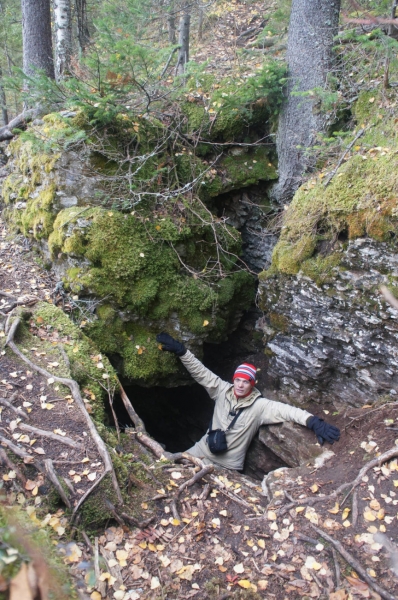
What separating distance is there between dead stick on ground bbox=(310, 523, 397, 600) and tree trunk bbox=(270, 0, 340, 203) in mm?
4932

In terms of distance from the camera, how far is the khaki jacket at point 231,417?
18.6 feet

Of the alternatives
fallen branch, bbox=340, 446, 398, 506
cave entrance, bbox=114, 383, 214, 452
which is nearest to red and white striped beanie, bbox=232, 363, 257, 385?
fallen branch, bbox=340, 446, 398, 506

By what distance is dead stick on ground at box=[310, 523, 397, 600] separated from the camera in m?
3.00

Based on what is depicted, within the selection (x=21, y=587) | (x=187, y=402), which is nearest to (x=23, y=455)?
(x=21, y=587)

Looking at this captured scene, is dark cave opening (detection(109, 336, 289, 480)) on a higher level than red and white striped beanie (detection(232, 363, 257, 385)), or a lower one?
lower

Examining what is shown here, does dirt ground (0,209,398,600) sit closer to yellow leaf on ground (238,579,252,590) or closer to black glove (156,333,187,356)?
yellow leaf on ground (238,579,252,590)

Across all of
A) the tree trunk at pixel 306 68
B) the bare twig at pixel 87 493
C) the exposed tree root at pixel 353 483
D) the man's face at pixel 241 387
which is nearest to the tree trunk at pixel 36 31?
the tree trunk at pixel 306 68

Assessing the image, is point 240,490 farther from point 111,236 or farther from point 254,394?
point 111,236

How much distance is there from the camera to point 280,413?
18.2 feet

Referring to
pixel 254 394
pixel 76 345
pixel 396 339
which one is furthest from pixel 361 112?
pixel 76 345

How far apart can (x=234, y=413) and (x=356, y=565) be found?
2632 millimetres

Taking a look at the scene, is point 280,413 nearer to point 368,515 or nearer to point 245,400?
point 245,400

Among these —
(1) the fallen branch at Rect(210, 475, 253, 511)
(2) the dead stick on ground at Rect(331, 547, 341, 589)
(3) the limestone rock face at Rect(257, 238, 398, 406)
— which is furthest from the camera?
(3) the limestone rock face at Rect(257, 238, 398, 406)

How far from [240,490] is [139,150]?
5.30 metres
